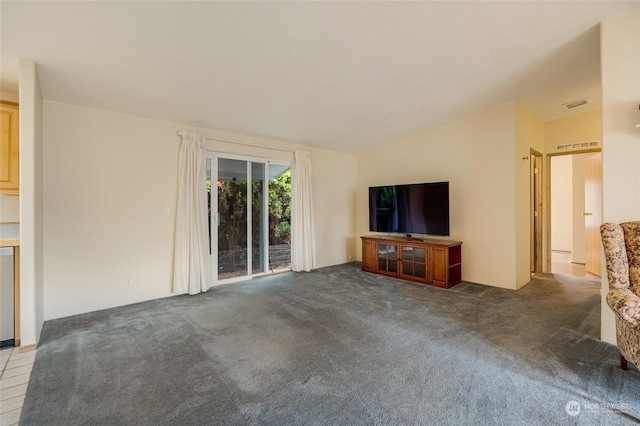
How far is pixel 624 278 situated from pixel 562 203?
6808 millimetres

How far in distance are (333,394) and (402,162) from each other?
14.6 ft

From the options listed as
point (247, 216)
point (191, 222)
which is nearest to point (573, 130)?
point (247, 216)

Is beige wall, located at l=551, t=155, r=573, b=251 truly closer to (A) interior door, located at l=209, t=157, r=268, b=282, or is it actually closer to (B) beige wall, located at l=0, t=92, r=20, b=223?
(A) interior door, located at l=209, t=157, r=268, b=282

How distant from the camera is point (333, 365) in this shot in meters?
2.08

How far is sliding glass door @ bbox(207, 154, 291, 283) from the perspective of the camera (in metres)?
4.38

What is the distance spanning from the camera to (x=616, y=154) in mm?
2324

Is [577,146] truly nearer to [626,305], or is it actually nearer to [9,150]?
[626,305]

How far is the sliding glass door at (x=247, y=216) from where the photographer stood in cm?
438

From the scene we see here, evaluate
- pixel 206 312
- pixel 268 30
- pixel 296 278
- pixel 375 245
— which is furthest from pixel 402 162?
pixel 206 312

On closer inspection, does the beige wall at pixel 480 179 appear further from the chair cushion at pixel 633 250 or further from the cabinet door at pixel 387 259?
the chair cushion at pixel 633 250

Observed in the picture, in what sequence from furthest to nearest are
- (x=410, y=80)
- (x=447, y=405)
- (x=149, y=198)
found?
(x=149, y=198)
(x=410, y=80)
(x=447, y=405)

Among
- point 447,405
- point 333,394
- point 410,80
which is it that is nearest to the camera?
point 447,405

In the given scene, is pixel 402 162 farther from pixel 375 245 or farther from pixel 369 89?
pixel 369 89

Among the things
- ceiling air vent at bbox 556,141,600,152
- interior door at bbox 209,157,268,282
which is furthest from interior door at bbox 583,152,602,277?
interior door at bbox 209,157,268,282
